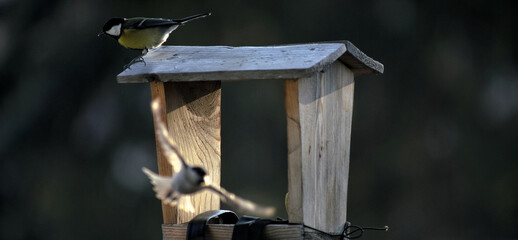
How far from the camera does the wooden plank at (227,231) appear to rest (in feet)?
7.49

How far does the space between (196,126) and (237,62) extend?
428 millimetres

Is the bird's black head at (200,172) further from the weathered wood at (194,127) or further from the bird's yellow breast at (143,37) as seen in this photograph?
the bird's yellow breast at (143,37)

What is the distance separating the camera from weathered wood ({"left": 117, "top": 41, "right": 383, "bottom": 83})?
7.12 feet

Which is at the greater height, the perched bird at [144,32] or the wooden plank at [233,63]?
the perched bird at [144,32]

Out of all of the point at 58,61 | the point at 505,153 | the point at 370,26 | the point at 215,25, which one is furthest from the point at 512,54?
the point at 58,61

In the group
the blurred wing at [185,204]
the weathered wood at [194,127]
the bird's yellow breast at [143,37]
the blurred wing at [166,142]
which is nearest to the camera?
the blurred wing at [166,142]

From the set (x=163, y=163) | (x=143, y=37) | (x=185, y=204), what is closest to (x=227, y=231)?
(x=185, y=204)

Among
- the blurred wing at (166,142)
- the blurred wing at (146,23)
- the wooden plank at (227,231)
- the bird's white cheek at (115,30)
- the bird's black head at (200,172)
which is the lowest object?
the wooden plank at (227,231)

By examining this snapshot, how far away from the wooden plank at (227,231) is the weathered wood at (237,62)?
0.50 m

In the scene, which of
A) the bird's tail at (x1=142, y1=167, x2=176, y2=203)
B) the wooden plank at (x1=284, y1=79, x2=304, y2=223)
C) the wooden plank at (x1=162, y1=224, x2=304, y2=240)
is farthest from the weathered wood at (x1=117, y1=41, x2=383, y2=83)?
the wooden plank at (x1=162, y1=224, x2=304, y2=240)

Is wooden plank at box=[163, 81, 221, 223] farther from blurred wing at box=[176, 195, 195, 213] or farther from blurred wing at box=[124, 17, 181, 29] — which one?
blurred wing at box=[124, 17, 181, 29]

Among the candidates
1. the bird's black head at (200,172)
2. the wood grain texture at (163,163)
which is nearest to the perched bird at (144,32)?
the wood grain texture at (163,163)

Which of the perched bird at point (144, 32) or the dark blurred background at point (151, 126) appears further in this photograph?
the dark blurred background at point (151, 126)

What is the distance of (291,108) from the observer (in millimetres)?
2305
